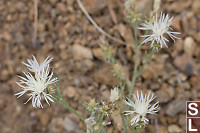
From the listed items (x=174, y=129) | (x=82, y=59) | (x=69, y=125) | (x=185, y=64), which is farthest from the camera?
(x=82, y=59)

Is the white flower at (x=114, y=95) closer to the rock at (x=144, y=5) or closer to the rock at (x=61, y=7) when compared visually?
the rock at (x=144, y=5)

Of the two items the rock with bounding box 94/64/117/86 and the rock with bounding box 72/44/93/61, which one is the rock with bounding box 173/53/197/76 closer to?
the rock with bounding box 94/64/117/86

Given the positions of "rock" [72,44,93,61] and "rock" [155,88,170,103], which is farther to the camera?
"rock" [72,44,93,61]

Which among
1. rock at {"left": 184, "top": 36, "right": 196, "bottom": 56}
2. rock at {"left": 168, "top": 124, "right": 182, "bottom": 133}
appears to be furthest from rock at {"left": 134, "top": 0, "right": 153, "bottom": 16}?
rock at {"left": 168, "top": 124, "right": 182, "bottom": 133}

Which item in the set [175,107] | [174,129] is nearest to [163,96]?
[175,107]

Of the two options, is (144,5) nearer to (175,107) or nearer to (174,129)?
(175,107)

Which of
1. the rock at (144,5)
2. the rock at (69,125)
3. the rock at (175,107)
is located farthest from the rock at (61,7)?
the rock at (175,107)

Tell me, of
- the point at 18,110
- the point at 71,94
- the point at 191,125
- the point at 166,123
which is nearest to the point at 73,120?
the point at 71,94
